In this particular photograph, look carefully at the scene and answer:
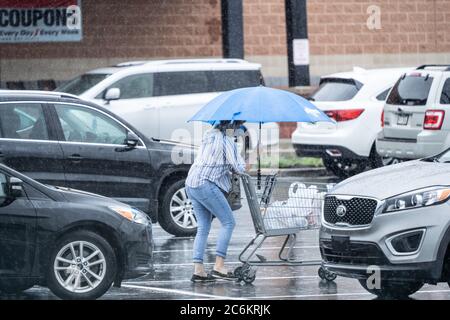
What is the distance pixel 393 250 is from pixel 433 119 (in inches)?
331

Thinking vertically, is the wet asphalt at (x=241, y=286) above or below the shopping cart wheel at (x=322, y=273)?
below

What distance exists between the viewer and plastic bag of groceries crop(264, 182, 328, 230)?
11719mm

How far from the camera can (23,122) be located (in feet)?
44.6

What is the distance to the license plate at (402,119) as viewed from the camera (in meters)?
18.6

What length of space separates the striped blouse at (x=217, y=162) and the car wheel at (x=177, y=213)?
3.28 m

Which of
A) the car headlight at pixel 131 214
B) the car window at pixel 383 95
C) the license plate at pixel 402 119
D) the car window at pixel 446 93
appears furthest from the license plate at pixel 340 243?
the car window at pixel 383 95

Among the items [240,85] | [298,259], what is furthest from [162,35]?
[298,259]

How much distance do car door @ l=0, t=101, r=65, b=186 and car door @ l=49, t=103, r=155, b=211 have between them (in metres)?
0.13

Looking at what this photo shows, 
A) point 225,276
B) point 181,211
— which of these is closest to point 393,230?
point 225,276

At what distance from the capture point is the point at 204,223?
38.3 ft

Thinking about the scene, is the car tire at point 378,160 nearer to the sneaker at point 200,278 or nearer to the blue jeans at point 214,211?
the blue jeans at point 214,211

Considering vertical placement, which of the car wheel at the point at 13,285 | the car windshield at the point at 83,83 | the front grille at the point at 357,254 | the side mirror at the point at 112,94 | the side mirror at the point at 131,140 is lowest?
the car wheel at the point at 13,285

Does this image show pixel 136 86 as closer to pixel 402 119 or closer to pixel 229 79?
pixel 229 79
